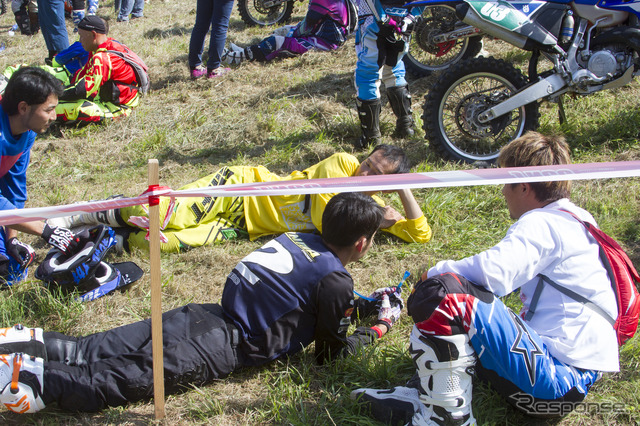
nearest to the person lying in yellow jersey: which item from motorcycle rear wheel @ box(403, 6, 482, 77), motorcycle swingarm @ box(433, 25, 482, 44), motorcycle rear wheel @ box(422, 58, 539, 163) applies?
motorcycle rear wheel @ box(422, 58, 539, 163)

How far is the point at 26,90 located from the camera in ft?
10.1

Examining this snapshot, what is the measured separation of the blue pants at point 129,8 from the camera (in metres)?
9.81

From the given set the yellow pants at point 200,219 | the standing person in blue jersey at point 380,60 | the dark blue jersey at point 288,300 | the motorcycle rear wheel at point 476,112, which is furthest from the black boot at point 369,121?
the dark blue jersey at point 288,300

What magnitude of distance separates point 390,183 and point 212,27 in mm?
4768

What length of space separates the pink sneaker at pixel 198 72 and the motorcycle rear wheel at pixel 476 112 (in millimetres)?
3263

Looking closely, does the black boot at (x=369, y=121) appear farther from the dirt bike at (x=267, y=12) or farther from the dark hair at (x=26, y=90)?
the dirt bike at (x=267, y=12)

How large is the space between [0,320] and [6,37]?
886 cm

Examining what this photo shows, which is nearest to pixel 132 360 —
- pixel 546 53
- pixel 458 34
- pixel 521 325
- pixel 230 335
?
pixel 230 335

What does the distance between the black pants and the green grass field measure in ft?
0.32

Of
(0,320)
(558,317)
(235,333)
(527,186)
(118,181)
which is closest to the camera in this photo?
Answer: (558,317)

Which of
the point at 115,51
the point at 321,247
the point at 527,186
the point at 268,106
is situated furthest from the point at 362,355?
the point at 115,51

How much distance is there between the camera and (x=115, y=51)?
5.68 m

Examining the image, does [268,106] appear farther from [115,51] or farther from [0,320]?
[0,320]

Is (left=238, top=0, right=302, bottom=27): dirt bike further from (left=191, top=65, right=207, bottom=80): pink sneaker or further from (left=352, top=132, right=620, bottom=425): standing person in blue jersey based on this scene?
(left=352, top=132, right=620, bottom=425): standing person in blue jersey
